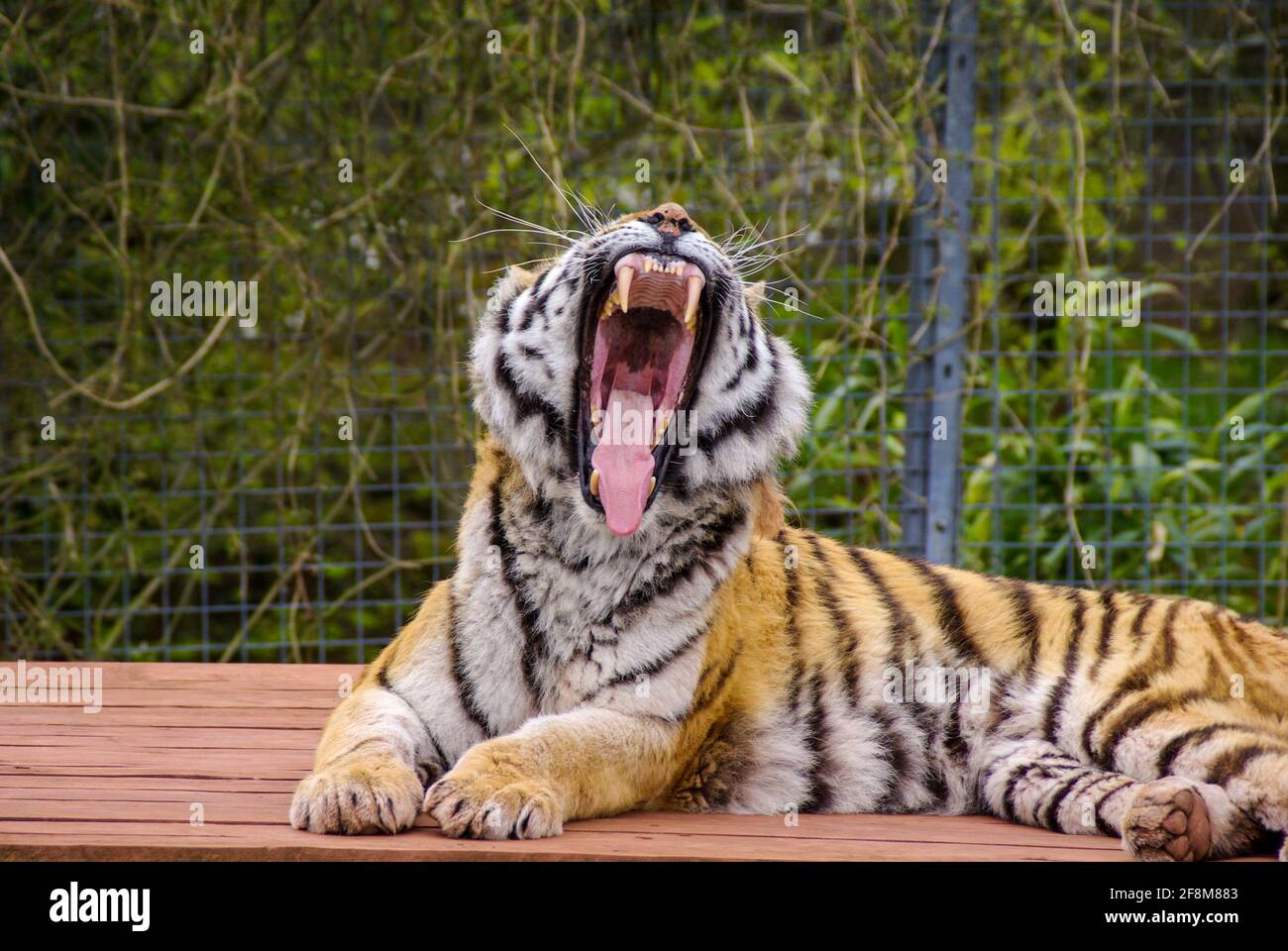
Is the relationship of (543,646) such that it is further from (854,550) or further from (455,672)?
(854,550)

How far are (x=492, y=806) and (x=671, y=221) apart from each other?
1053 mm

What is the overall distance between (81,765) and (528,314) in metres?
1.25

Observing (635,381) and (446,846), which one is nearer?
(446,846)

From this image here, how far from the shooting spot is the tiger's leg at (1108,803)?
232 centimetres

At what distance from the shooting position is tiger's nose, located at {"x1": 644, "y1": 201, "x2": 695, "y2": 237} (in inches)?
105

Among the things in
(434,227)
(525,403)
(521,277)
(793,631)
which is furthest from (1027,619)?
(434,227)

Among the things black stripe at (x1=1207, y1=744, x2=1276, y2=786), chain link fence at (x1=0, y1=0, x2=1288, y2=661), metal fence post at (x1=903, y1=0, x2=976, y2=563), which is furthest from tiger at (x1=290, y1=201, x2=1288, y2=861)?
chain link fence at (x1=0, y1=0, x2=1288, y2=661)

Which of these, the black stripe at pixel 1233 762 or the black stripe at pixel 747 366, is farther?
the black stripe at pixel 747 366

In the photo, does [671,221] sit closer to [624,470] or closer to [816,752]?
[624,470]

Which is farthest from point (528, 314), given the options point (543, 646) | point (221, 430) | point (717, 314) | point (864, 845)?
point (221, 430)

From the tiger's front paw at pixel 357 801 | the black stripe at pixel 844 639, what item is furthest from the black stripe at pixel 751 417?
the tiger's front paw at pixel 357 801

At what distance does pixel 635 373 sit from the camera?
2854mm

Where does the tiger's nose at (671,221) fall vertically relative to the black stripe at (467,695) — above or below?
above

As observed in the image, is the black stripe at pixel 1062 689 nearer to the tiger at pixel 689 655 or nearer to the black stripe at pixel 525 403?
the tiger at pixel 689 655
